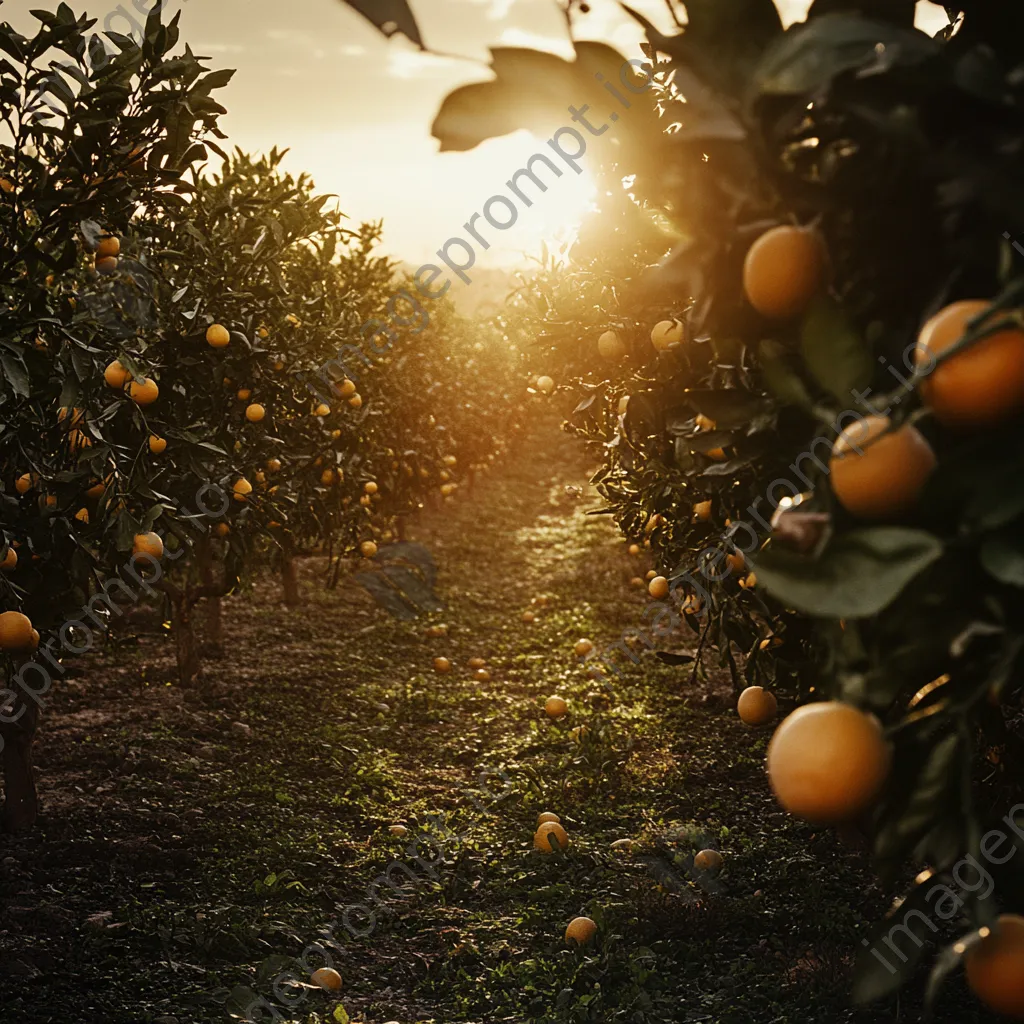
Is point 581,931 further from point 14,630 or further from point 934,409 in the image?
point 934,409

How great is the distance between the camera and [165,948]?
10.9 feet

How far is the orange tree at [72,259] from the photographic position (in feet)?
10.0

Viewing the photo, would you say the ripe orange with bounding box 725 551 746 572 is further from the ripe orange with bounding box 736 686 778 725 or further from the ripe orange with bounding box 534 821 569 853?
the ripe orange with bounding box 534 821 569 853

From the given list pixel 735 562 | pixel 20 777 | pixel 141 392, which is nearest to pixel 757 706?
pixel 735 562

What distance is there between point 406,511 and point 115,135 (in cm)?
662

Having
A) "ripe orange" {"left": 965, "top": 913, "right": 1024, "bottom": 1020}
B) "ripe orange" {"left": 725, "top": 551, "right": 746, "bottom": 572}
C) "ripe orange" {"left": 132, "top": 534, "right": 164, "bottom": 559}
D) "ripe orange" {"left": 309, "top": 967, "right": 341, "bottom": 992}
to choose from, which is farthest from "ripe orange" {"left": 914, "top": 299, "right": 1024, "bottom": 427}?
"ripe orange" {"left": 309, "top": 967, "right": 341, "bottom": 992}

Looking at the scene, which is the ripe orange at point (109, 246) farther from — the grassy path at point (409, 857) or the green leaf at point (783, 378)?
the green leaf at point (783, 378)

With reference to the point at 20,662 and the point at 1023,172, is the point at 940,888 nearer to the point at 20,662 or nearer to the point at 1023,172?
the point at 1023,172

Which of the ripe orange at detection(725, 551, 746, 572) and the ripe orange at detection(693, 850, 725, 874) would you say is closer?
the ripe orange at detection(725, 551, 746, 572)

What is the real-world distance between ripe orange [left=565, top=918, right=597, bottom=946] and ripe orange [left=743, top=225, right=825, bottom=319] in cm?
287

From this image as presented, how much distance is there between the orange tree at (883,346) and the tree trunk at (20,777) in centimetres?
391

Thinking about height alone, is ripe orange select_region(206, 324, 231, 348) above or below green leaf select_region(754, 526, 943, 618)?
above

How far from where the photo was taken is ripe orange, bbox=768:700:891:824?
3.15 ft

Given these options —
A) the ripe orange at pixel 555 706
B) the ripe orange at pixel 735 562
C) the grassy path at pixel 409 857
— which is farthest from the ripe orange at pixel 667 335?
the ripe orange at pixel 555 706
